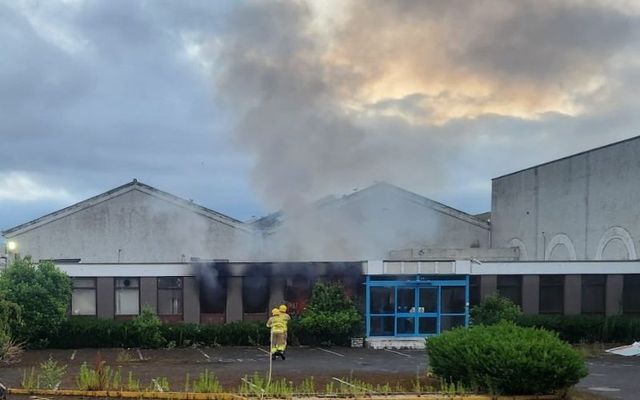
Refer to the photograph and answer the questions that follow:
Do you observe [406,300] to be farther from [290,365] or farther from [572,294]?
[290,365]

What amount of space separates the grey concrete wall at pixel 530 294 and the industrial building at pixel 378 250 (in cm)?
4

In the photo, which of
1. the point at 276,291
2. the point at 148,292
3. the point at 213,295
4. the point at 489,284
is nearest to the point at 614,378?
the point at 489,284

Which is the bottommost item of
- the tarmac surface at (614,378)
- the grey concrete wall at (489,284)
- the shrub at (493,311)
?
the tarmac surface at (614,378)

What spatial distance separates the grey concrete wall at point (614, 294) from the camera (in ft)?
90.2

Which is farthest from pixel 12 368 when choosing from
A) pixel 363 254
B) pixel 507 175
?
pixel 507 175

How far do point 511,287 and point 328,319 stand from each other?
760 cm

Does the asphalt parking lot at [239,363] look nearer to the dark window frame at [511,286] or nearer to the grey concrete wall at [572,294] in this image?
the dark window frame at [511,286]

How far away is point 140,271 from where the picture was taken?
26.3 m

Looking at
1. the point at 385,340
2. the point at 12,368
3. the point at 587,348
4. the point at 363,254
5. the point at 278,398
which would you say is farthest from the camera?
the point at 363,254

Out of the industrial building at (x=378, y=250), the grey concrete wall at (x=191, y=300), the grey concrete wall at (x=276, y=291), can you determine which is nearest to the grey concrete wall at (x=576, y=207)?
the industrial building at (x=378, y=250)

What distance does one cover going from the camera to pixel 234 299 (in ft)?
88.0

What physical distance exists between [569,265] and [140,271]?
663 inches

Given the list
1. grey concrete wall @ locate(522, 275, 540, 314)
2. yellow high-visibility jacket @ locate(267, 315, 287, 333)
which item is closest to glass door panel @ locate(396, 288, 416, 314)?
grey concrete wall @ locate(522, 275, 540, 314)

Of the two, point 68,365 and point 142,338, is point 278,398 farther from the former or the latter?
point 142,338
